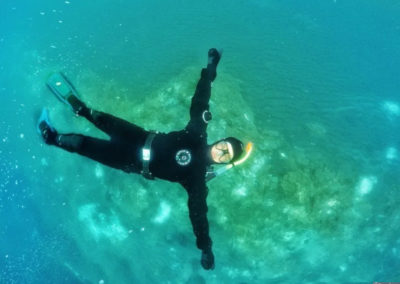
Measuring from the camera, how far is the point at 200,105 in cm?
514

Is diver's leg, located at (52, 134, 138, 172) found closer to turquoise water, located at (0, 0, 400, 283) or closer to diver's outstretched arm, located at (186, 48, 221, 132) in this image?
diver's outstretched arm, located at (186, 48, 221, 132)

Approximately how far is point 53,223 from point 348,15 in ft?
39.2

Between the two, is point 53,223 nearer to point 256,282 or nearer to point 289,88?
point 256,282

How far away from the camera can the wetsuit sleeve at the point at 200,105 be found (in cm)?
493

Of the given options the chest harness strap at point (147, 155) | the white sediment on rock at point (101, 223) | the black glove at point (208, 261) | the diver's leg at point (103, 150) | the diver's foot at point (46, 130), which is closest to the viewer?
the black glove at point (208, 261)

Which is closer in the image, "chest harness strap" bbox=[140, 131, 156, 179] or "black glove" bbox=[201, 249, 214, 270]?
"black glove" bbox=[201, 249, 214, 270]

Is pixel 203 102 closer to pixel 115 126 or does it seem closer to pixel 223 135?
pixel 115 126

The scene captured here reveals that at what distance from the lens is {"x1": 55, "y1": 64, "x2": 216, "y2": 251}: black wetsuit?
14.9 ft

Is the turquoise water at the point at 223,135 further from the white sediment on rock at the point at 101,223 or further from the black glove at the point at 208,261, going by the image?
the black glove at the point at 208,261

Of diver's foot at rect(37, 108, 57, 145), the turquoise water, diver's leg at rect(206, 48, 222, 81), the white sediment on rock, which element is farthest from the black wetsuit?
the white sediment on rock

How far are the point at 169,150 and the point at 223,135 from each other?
3246mm

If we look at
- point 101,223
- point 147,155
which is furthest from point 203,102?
point 101,223

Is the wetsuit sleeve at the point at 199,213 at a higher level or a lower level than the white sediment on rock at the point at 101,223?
higher

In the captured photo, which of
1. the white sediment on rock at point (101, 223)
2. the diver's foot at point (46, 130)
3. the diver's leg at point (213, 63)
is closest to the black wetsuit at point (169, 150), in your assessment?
the diver's foot at point (46, 130)
